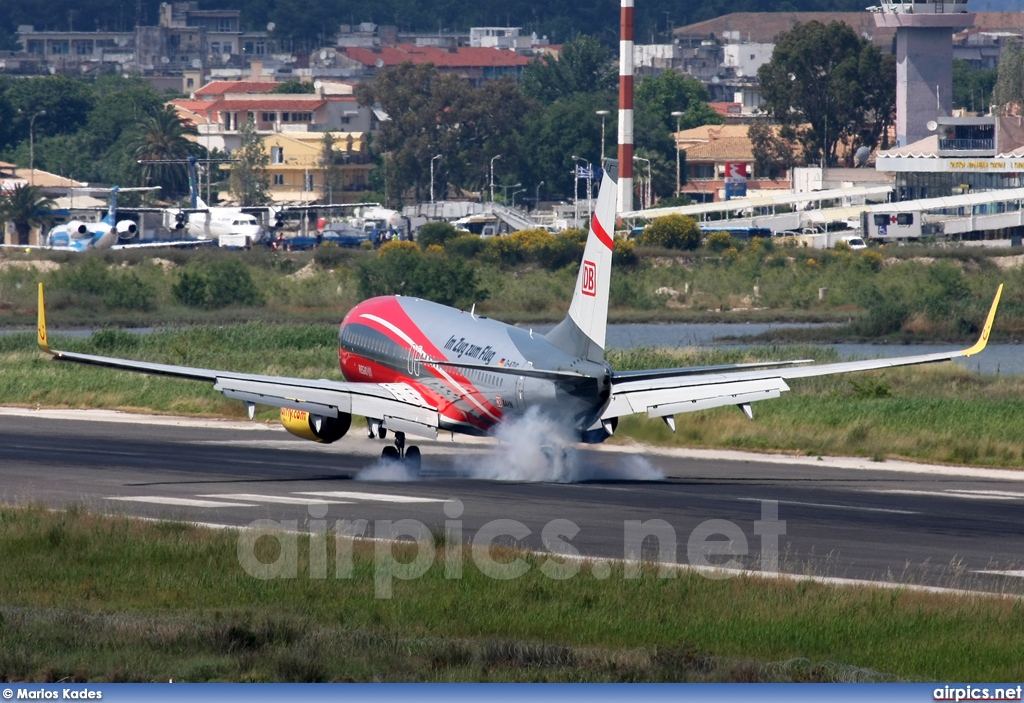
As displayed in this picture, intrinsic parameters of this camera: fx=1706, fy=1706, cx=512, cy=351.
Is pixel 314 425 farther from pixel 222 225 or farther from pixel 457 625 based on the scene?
pixel 222 225

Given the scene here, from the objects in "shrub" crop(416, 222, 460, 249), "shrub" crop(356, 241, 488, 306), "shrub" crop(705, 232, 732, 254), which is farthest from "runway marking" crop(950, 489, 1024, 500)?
"shrub" crop(416, 222, 460, 249)

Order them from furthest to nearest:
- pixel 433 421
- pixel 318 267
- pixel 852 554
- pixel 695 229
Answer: pixel 695 229 < pixel 318 267 < pixel 433 421 < pixel 852 554

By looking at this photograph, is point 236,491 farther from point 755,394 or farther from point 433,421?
point 755,394

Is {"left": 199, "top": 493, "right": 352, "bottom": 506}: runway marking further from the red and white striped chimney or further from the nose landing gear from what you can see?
the red and white striped chimney

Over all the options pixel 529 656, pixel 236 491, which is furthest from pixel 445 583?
pixel 236 491

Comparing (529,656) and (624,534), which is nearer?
(529,656)

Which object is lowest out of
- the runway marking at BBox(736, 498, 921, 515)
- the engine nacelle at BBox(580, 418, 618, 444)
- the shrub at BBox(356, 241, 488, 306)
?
the shrub at BBox(356, 241, 488, 306)

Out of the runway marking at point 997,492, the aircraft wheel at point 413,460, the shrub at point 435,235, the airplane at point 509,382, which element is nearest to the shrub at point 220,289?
the shrub at point 435,235

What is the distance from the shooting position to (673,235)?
16938 cm

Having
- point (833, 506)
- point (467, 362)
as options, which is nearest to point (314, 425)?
point (467, 362)

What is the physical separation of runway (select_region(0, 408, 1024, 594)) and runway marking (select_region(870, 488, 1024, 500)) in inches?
2.0

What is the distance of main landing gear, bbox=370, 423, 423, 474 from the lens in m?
46.0

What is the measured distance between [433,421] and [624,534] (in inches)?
428

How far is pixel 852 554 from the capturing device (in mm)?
32312
